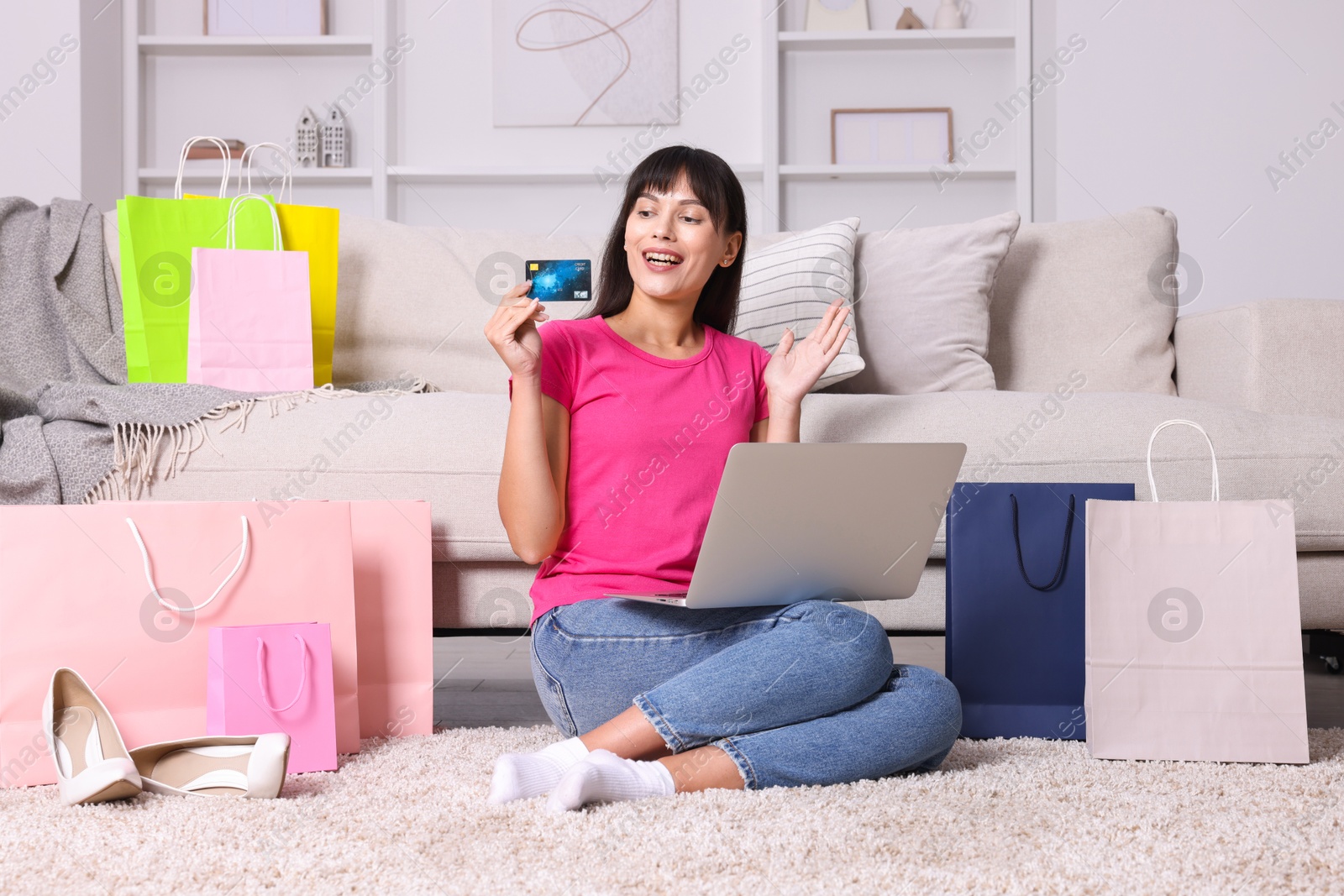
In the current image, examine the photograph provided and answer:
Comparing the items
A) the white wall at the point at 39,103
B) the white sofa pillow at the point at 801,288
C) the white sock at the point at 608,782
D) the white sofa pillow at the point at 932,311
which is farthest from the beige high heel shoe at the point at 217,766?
the white wall at the point at 39,103

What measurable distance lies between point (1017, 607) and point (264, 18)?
10.6ft

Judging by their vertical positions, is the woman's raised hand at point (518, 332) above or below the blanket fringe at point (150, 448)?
above

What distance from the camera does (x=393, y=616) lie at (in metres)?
1.25

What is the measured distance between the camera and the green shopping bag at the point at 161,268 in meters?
1.66

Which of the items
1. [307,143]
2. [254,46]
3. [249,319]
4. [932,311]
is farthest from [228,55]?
[932,311]

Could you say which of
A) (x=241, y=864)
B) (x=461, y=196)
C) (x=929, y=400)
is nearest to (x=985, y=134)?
(x=461, y=196)

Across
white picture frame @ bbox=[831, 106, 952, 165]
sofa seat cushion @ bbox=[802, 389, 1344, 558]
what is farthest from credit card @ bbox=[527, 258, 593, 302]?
white picture frame @ bbox=[831, 106, 952, 165]

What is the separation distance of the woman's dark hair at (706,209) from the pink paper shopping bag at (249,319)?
626 mm

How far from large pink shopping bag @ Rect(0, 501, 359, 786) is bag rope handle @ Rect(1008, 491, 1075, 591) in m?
0.83

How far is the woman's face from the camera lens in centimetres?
124

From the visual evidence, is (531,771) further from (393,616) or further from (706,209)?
(706,209)

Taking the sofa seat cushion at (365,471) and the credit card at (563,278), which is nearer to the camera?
the sofa seat cushion at (365,471)

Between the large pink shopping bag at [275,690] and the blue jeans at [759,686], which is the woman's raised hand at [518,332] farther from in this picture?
the large pink shopping bag at [275,690]

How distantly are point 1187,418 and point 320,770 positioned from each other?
124 cm
